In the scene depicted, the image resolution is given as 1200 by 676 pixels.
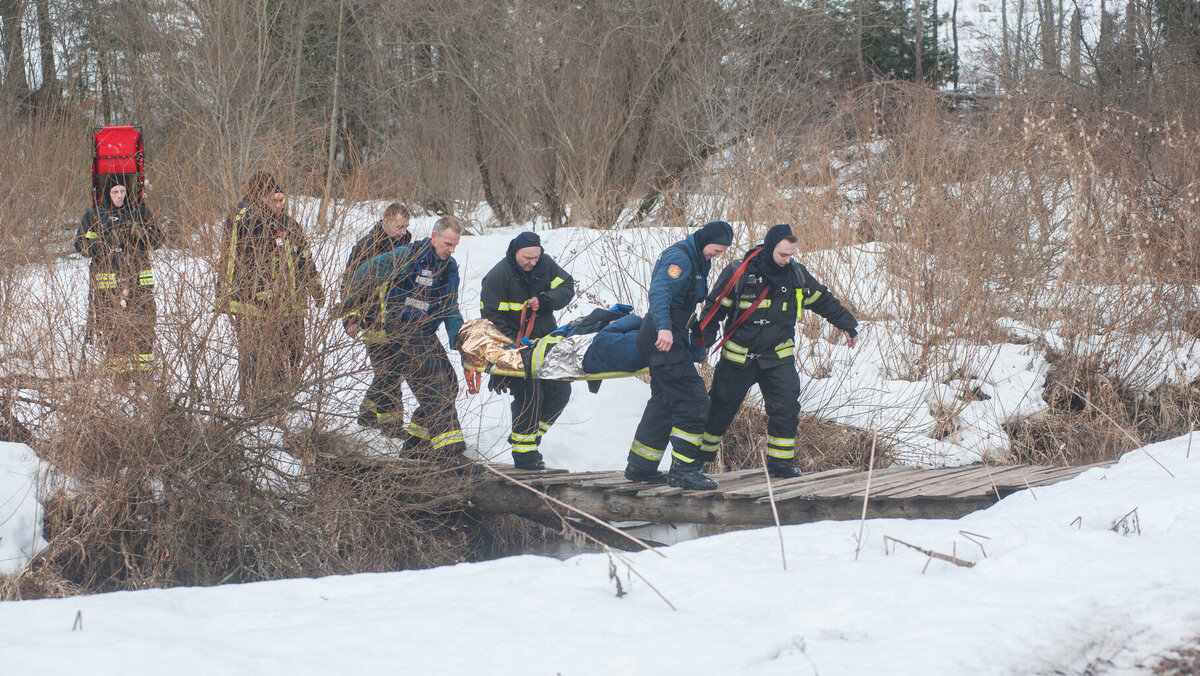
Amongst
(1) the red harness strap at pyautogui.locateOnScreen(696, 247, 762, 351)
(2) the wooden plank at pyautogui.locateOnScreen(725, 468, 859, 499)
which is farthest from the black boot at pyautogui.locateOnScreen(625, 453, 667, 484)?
(1) the red harness strap at pyautogui.locateOnScreen(696, 247, 762, 351)

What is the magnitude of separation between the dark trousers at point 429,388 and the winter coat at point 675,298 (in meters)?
1.32

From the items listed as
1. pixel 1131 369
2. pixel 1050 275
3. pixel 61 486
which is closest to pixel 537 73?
pixel 1050 275

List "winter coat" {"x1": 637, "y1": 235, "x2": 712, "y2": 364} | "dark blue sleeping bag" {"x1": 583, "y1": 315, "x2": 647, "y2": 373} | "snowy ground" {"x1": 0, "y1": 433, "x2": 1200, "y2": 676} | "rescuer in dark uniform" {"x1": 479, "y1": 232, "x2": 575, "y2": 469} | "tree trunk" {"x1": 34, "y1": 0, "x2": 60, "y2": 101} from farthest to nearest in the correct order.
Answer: "tree trunk" {"x1": 34, "y1": 0, "x2": 60, "y2": 101}, "rescuer in dark uniform" {"x1": 479, "y1": 232, "x2": 575, "y2": 469}, "dark blue sleeping bag" {"x1": 583, "y1": 315, "x2": 647, "y2": 373}, "winter coat" {"x1": 637, "y1": 235, "x2": 712, "y2": 364}, "snowy ground" {"x1": 0, "y1": 433, "x2": 1200, "y2": 676}

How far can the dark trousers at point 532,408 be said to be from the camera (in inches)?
257

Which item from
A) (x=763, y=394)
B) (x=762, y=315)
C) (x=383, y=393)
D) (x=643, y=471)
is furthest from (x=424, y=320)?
(x=763, y=394)

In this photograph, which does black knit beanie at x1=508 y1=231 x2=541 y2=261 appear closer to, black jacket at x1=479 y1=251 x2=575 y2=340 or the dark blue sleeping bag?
black jacket at x1=479 y1=251 x2=575 y2=340

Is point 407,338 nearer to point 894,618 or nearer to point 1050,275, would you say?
point 894,618

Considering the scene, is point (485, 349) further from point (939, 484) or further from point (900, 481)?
point (939, 484)

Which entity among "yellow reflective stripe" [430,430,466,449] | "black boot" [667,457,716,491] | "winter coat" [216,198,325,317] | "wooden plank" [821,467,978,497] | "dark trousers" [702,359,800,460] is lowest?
"wooden plank" [821,467,978,497]

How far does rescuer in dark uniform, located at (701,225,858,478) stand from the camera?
19.5 ft

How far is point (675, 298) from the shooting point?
5801 millimetres

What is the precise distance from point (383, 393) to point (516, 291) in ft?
3.65

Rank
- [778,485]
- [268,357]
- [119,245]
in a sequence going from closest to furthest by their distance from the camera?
[268,357] → [778,485] → [119,245]

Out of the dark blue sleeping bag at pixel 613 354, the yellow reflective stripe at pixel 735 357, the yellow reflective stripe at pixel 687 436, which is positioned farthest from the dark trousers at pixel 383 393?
the yellow reflective stripe at pixel 735 357
